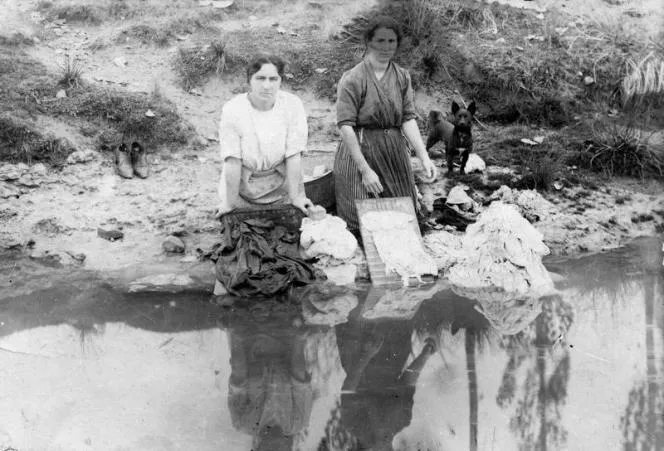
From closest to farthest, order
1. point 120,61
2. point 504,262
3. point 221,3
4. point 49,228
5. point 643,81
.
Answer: point 504,262
point 49,228
point 120,61
point 643,81
point 221,3

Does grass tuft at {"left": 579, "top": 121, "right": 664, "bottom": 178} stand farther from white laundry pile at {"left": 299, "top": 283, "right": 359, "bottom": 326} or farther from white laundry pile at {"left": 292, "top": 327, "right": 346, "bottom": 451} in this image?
white laundry pile at {"left": 292, "top": 327, "right": 346, "bottom": 451}

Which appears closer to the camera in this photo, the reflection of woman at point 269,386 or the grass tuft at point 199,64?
the reflection of woman at point 269,386

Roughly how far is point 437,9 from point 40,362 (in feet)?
22.4

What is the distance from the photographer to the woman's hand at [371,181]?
5.55 metres

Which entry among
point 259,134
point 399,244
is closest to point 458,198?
point 399,244

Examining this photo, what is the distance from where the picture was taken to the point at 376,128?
5750 millimetres

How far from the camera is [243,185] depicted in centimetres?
543

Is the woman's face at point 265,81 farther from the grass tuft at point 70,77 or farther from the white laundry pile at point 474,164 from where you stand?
the grass tuft at point 70,77

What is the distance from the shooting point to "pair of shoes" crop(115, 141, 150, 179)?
668 cm

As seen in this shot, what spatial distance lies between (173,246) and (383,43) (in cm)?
232

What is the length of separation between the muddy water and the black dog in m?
1.87

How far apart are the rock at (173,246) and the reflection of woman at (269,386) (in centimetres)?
129

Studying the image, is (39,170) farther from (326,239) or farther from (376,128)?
(376,128)

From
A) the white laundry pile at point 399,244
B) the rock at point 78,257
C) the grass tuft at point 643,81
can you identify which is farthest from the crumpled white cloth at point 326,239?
the grass tuft at point 643,81
